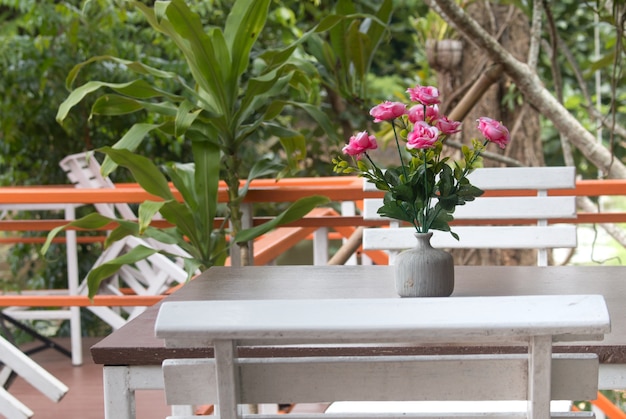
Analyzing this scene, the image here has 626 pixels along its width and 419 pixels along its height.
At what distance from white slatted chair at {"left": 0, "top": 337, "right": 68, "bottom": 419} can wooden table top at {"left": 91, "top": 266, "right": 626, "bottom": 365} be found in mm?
460

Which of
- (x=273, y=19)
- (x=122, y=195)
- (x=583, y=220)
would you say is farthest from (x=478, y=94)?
(x=273, y=19)

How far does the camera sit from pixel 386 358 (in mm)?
901

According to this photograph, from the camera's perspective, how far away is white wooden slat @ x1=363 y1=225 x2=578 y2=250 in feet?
7.34

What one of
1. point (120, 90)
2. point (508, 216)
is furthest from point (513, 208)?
point (120, 90)

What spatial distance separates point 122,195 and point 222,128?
1.18ft

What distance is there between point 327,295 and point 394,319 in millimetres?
793

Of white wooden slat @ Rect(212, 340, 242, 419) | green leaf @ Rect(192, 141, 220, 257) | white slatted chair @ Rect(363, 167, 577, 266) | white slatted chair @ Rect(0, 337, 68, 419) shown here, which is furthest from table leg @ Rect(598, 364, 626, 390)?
green leaf @ Rect(192, 141, 220, 257)

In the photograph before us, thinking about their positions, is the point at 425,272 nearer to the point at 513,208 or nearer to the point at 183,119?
the point at 513,208

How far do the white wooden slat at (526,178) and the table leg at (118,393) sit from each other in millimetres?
1160

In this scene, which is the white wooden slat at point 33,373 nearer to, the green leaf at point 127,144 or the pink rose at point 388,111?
the green leaf at point 127,144

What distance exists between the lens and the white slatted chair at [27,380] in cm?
207

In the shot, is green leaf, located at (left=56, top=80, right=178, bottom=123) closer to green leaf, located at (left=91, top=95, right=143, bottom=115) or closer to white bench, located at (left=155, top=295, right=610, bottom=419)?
green leaf, located at (left=91, top=95, right=143, bottom=115)

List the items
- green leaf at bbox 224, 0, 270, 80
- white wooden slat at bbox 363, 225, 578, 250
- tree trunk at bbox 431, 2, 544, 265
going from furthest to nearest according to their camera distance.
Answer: tree trunk at bbox 431, 2, 544, 265 → green leaf at bbox 224, 0, 270, 80 → white wooden slat at bbox 363, 225, 578, 250

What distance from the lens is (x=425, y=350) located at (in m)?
1.28
